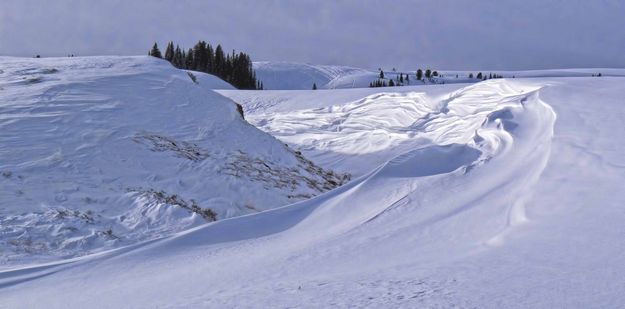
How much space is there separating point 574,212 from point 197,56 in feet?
243

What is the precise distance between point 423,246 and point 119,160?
6.74 meters

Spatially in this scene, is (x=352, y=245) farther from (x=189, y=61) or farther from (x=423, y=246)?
(x=189, y=61)

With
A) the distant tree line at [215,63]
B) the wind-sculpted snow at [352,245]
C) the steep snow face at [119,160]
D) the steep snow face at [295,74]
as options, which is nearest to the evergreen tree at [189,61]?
the distant tree line at [215,63]

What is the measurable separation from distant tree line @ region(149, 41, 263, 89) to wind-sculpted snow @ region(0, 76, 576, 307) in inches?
2599

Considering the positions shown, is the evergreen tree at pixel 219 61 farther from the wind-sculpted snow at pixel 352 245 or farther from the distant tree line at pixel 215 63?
the wind-sculpted snow at pixel 352 245

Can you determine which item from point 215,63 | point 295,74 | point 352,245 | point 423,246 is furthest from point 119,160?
point 295,74

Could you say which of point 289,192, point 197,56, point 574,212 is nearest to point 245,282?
point 574,212

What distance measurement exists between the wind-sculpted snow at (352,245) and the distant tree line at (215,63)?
66006mm

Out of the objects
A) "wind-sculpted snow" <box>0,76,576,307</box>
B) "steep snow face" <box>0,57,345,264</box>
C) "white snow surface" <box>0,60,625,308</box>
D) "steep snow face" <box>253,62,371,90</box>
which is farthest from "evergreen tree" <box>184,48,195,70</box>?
"steep snow face" <box>253,62,371,90</box>

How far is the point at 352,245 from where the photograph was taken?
19.7ft

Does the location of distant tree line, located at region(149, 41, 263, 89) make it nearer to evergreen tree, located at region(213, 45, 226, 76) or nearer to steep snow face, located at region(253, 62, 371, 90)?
evergreen tree, located at region(213, 45, 226, 76)

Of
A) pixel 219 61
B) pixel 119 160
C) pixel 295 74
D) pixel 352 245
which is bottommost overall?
pixel 352 245

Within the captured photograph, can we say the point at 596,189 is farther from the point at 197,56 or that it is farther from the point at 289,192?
the point at 197,56

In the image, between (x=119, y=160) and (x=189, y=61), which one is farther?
(x=189, y=61)
